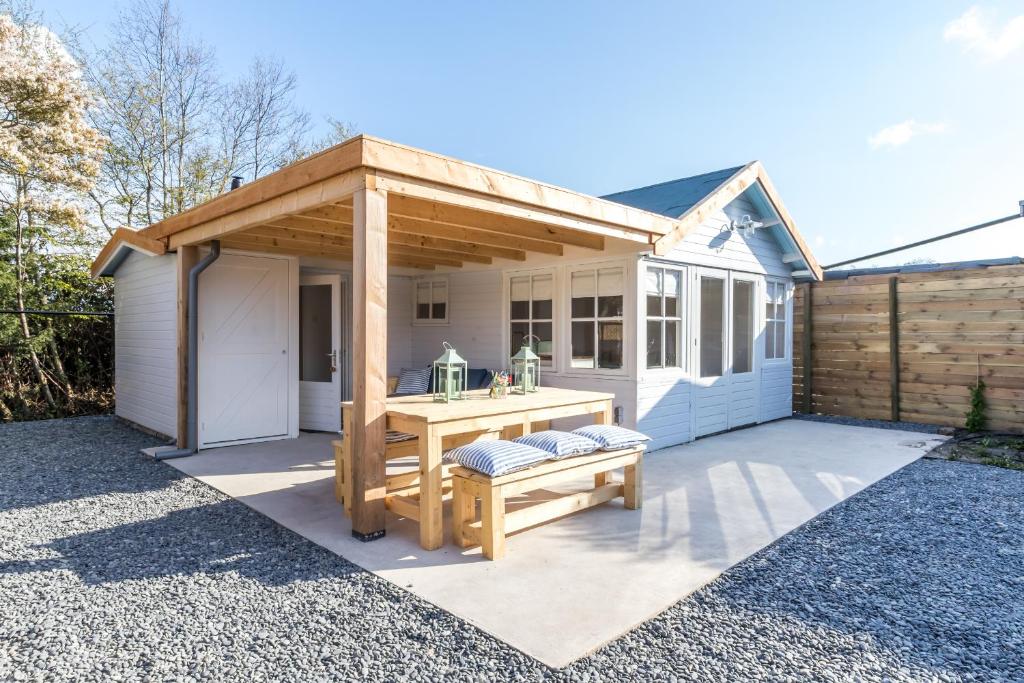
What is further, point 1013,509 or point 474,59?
point 474,59

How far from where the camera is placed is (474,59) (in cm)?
1216

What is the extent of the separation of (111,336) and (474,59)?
28.4 ft

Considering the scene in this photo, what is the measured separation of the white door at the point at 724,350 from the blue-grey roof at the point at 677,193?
787mm

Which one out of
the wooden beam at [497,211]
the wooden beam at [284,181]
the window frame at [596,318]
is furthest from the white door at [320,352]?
the wooden beam at [497,211]

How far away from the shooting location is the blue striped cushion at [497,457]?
3148 millimetres

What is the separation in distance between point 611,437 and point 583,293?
263 cm

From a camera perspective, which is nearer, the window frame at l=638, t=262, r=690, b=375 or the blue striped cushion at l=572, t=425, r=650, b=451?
the blue striped cushion at l=572, t=425, r=650, b=451

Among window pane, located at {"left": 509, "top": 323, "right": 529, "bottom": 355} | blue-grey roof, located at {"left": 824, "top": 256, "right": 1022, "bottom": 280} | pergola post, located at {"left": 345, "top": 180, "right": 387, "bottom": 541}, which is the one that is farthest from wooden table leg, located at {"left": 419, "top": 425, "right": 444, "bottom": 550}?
blue-grey roof, located at {"left": 824, "top": 256, "right": 1022, "bottom": 280}

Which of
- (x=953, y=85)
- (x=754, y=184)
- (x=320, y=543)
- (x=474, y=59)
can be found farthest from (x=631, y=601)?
(x=953, y=85)

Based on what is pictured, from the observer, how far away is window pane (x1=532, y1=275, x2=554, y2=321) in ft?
21.4

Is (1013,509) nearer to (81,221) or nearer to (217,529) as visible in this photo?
(217,529)

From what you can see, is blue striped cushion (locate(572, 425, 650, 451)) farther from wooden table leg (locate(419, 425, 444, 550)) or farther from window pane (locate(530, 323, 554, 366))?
window pane (locate(530, 323, 554, 366))

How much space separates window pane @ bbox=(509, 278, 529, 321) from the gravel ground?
3.72m

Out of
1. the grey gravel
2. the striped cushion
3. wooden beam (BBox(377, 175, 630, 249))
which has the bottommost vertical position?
the grey gravel
